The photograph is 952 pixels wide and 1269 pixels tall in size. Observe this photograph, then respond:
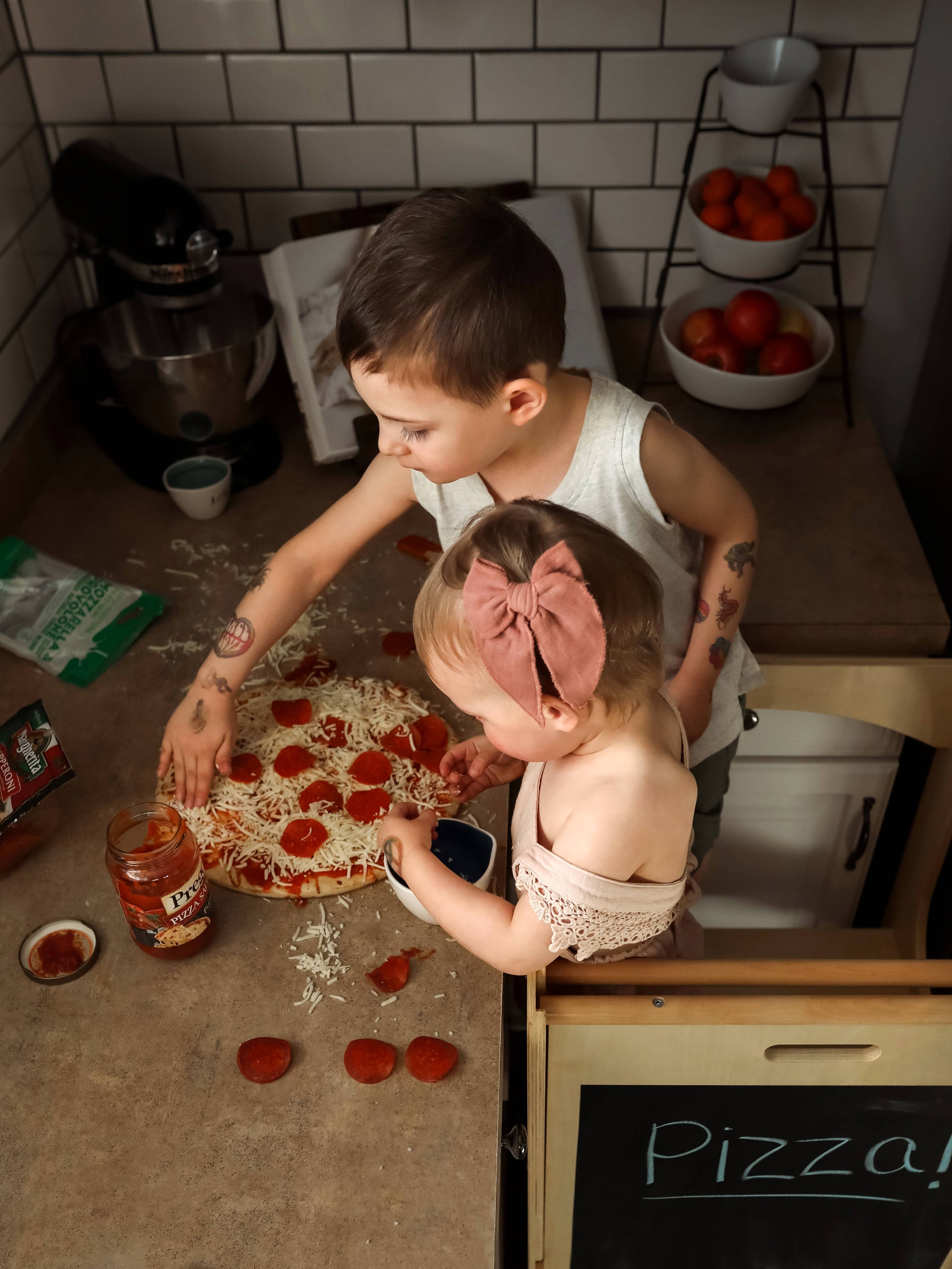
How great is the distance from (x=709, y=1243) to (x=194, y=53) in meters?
1.63

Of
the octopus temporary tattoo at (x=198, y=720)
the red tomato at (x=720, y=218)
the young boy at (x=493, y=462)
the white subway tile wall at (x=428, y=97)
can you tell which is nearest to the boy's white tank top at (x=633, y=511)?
the young boy at (x=493, y=462)

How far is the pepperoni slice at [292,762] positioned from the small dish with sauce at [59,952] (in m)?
0.24

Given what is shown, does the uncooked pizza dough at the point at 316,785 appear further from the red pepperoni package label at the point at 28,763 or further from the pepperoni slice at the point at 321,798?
the red pepperoni package label at the point at 28,763

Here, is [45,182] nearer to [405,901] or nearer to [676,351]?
[676,351]

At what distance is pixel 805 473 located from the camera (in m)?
1.55

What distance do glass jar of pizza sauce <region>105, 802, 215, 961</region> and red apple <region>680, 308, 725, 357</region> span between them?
1.07m

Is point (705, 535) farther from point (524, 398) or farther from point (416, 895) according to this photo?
point (416, 895)

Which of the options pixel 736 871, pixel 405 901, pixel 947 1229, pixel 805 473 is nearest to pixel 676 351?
A: pixel 805 473

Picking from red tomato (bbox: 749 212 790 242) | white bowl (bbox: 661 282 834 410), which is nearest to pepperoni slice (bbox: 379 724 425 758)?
white bowl (bbox: 661 282 834 410)

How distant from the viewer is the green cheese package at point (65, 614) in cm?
126

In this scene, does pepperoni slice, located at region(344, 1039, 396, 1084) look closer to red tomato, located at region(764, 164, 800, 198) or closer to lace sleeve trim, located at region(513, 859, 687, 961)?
lace sleeve trim, located at region(513, 859, 687, 961)

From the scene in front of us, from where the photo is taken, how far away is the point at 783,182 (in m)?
1.53

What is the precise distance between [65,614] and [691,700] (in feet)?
2.41

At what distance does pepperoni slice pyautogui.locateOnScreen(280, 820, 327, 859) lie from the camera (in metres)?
1.05
